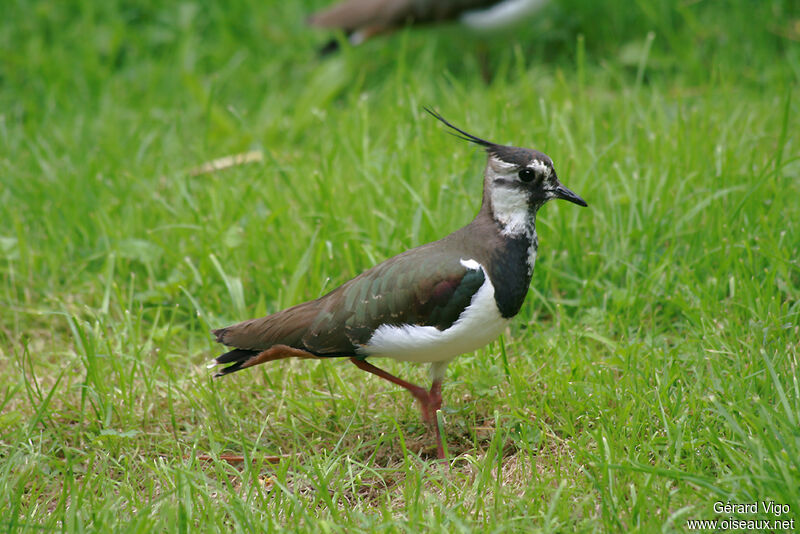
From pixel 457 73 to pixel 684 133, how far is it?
234 cm

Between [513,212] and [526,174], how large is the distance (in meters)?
0.15

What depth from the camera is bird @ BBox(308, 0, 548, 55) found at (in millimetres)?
6180

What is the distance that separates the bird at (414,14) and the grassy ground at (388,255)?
170mm

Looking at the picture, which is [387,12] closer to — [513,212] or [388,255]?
[388,255]

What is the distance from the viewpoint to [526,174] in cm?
320

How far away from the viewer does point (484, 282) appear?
3.11 m

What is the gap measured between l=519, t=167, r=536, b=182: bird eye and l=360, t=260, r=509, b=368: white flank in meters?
0.36

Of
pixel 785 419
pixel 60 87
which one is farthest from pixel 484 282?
pixel 60 87

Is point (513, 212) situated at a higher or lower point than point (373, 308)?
higher

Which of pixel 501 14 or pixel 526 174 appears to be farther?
pixel 501 14

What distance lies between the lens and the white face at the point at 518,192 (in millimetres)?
3203

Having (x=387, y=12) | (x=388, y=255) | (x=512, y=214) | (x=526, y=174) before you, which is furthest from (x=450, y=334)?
(x=387, y=12)

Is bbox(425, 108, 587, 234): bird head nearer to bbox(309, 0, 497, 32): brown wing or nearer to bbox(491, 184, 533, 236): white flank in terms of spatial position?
bbox(491, 184, 533, 236): white flank

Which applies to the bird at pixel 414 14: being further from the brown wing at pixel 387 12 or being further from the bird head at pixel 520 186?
the bird head at pixel 520 186
